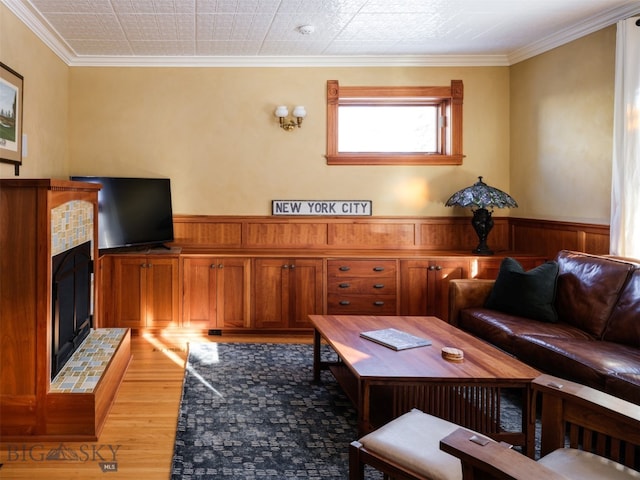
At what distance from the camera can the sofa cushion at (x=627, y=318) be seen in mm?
2732

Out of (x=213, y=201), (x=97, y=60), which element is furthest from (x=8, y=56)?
(x=213, y=201)

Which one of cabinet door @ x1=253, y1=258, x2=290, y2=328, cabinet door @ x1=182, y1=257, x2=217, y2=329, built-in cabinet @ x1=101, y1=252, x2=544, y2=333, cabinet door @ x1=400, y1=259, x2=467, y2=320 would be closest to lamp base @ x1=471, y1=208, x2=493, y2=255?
built-in cabinet @ x1=101, y1=252, x2=544, y2=333

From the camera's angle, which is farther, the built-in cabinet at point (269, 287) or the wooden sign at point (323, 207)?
the wooden sign at point (323, 207)

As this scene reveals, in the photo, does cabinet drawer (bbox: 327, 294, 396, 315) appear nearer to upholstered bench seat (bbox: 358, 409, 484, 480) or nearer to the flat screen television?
the flat screen television

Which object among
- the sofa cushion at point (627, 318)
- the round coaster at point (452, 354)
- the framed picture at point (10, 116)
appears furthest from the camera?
the framed picture at point (10, 116)

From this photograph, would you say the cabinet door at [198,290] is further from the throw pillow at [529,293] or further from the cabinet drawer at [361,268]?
the throw pillow at [529,293]

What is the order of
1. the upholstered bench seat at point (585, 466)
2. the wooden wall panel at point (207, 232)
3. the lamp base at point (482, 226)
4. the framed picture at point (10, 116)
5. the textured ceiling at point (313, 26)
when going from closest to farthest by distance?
the upholstered bench seat at point (585, 466) < the framed picture at point (10, 116) < the textured ceiling at point (313, 26) < the lamp base at point (482, 226) < the wooden wall panel at point (207, 232)

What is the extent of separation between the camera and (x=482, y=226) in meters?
4.54

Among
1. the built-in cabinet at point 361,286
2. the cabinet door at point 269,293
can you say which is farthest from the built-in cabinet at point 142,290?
the built-in cabinet at point 361,286

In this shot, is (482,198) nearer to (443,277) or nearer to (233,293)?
(443,277)

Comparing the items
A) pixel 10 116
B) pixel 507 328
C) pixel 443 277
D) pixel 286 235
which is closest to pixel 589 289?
pixel 507 328

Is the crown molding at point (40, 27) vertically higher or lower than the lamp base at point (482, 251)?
higher

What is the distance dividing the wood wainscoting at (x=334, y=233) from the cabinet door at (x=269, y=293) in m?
0.51

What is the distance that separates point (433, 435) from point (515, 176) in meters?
3.81
